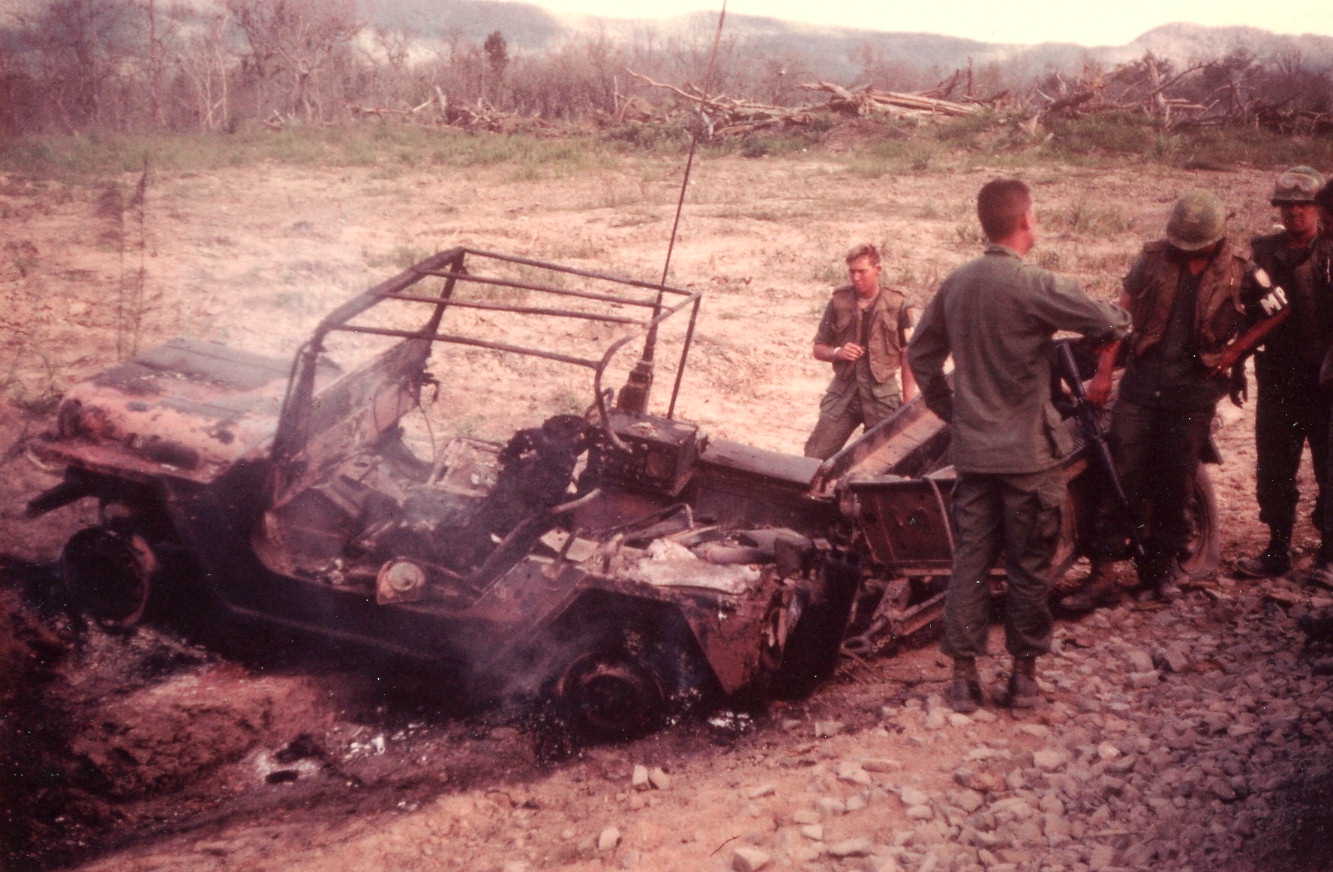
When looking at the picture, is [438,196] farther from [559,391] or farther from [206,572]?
[206,572]

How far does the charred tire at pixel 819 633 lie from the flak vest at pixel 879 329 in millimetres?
1891

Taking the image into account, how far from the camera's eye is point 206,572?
4480 mm

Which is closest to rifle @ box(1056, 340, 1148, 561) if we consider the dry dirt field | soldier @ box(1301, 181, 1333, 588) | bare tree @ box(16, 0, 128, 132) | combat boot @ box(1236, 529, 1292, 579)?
the dry dirt field

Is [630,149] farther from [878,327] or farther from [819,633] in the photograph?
[819,633]

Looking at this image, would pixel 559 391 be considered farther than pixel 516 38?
No

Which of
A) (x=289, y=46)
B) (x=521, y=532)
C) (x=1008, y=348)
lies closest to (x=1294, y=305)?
(x=1008, y=348)

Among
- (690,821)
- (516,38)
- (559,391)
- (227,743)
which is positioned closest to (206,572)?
(227,743)

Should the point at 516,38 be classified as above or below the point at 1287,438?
above

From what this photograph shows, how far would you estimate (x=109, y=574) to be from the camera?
4.71 metres

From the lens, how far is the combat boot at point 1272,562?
479 cm

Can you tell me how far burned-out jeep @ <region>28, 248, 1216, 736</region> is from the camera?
4.11 m

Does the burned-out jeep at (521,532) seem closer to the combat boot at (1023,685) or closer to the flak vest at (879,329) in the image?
the combat boot at (1023,685)

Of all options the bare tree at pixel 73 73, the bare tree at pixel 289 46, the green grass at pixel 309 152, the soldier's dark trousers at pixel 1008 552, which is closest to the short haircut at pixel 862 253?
the soldier's dark trousers at pixel 1008 552

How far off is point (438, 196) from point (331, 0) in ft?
68.2
